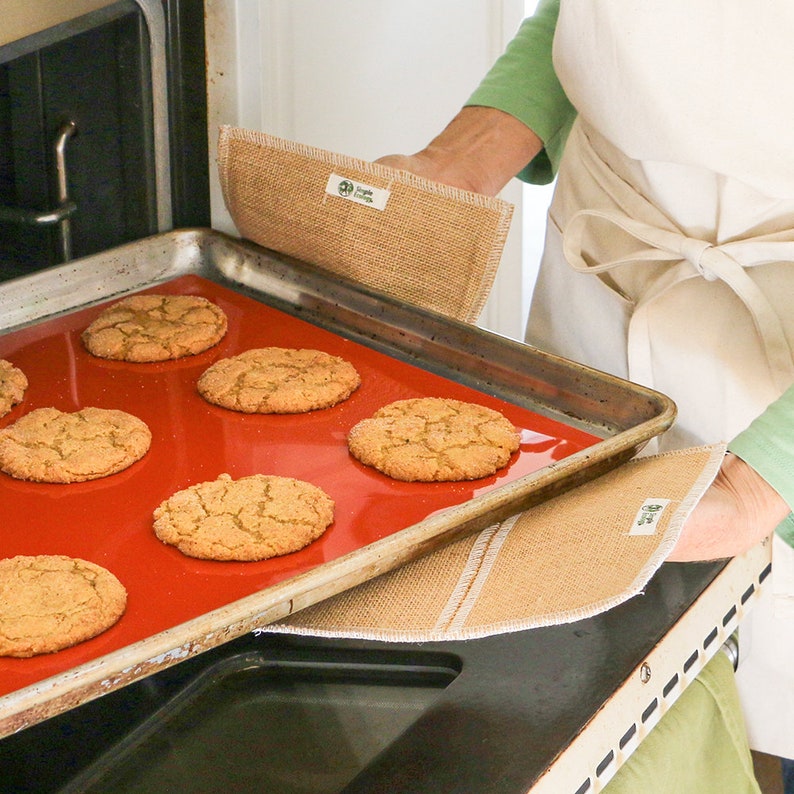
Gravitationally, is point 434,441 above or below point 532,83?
below

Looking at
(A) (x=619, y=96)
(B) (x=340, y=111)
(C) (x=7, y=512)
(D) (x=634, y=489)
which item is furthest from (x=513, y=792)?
(B) (x=340, y=111)

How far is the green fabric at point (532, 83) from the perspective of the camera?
1428mm

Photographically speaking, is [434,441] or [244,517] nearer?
[244,517]

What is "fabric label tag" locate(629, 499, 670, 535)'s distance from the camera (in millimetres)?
843

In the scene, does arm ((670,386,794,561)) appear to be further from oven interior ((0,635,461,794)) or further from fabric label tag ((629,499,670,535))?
oven interior ((0,635,461,794))

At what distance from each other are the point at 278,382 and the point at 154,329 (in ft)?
0.64

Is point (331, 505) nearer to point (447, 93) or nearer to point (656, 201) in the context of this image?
point (656, 201)

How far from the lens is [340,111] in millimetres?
2299

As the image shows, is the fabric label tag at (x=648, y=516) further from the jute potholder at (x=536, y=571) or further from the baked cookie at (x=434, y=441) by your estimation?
the baked cookie at (x=434, y=441)

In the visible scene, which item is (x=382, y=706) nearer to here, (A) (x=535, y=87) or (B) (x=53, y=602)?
(B) (x=53, y=602)

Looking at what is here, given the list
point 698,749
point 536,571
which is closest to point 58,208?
A: point 536,571

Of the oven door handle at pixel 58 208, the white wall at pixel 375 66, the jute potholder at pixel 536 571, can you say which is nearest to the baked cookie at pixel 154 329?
the oven door handle at pixel 58 208

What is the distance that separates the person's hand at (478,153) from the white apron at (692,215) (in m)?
0.09

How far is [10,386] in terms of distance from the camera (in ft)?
3.82
